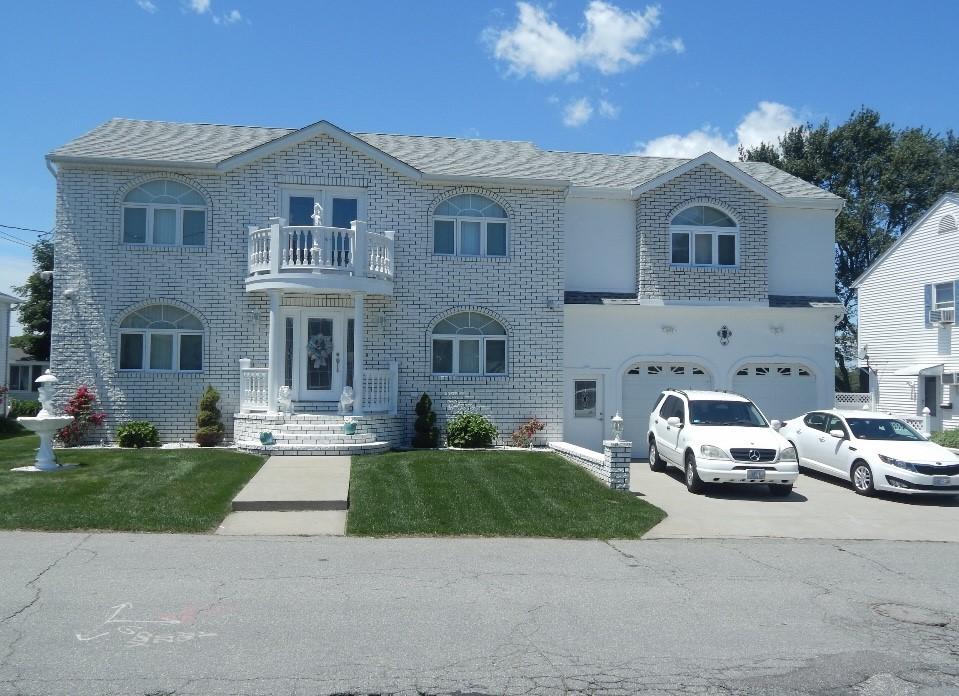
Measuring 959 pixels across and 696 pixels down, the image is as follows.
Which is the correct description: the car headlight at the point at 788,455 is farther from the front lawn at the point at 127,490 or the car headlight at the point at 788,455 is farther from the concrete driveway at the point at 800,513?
the front lawn at the point at 127,490

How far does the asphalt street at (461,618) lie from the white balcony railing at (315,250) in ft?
27.7

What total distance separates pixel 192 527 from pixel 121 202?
10560 millimetres

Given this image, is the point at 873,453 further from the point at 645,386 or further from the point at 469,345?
the point at 469,345

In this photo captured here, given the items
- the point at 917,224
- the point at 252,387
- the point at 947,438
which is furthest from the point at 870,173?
the point at 252,387

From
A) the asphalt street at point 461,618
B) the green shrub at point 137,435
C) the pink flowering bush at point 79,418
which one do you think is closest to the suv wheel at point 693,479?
the asphalt street at point 461,618

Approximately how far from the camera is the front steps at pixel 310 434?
16547 mm

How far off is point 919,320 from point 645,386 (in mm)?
12653

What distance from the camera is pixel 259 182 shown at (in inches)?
745

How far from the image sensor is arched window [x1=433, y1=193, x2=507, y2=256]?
19703 mm

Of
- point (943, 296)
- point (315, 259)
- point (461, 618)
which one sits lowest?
point (461, 618)

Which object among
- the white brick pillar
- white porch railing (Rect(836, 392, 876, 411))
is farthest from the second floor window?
the white brick pillar

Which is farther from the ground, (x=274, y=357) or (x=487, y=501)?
(x=274, y=357)

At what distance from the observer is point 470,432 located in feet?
60.7

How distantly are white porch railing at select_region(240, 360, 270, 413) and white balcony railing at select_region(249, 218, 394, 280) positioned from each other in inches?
83.9
